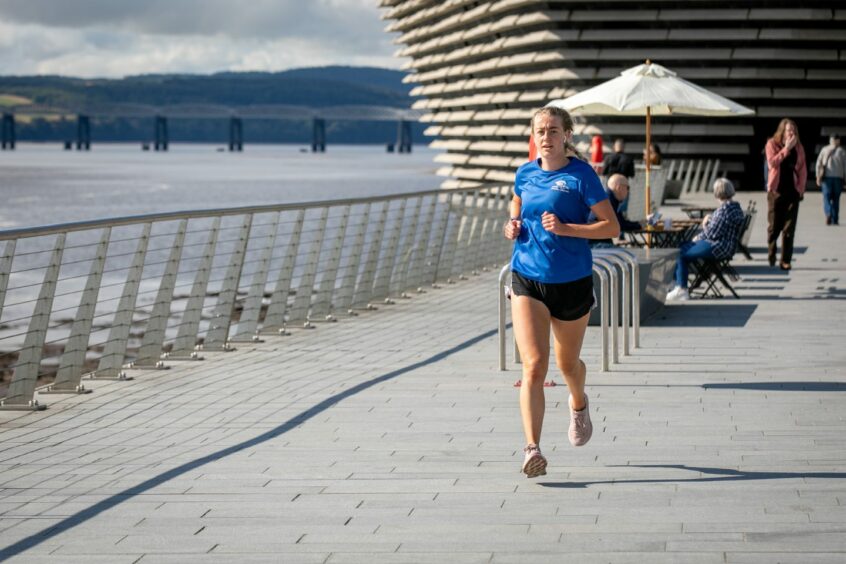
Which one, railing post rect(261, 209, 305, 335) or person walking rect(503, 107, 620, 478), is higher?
person walking rect(503, 107, 620, 478)

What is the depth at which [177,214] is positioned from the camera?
37.2ft

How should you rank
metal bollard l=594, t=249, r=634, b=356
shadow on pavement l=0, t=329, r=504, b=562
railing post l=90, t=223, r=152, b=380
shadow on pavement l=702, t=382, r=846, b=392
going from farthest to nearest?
metal bollard l=594, t=249, r=634, b=356 < railing post l=90, t=223, r=152, b=380 < shadow on pavement l=702, t=382, r=846, b=392 < shadow on pavement l=0, t=329, r=504, b=562

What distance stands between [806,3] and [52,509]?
4245 centimetres

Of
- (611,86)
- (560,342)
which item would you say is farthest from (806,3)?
(560,342)

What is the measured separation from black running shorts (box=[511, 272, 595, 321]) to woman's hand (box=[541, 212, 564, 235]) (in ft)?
0.86

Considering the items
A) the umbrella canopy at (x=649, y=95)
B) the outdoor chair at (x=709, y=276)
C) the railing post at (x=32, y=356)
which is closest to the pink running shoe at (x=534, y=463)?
the railing post at (x=32, y=356)

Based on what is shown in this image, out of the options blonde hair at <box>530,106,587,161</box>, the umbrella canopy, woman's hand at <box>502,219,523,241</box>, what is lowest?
woman's hand at <box>502,219,523,241</box>

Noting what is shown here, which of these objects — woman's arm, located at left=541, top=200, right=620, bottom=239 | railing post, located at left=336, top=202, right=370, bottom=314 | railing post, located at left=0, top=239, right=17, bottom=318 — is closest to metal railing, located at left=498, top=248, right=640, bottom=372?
woman's arm, located at left=541, top=200, right=620, bottom=239

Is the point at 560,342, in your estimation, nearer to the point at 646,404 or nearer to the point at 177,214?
the point at 646,404

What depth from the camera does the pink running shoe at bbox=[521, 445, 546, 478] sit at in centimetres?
664

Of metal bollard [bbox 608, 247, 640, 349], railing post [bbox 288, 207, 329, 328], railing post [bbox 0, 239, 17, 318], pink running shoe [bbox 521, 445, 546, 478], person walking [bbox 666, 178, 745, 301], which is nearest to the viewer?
pink running shoe [bbox 521, 445, 546, 478]

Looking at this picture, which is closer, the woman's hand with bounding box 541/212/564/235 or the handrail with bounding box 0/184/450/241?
the woman's hand with bounding box 541/212/564/235

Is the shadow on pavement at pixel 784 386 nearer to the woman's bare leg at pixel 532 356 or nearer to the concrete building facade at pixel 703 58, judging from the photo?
the woman's bare leg at pixel 532 356

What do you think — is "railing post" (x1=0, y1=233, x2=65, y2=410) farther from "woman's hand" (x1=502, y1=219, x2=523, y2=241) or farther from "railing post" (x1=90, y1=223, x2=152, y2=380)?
"woman's hand" (x1=502, y1=219, x2=523, y2=241)
